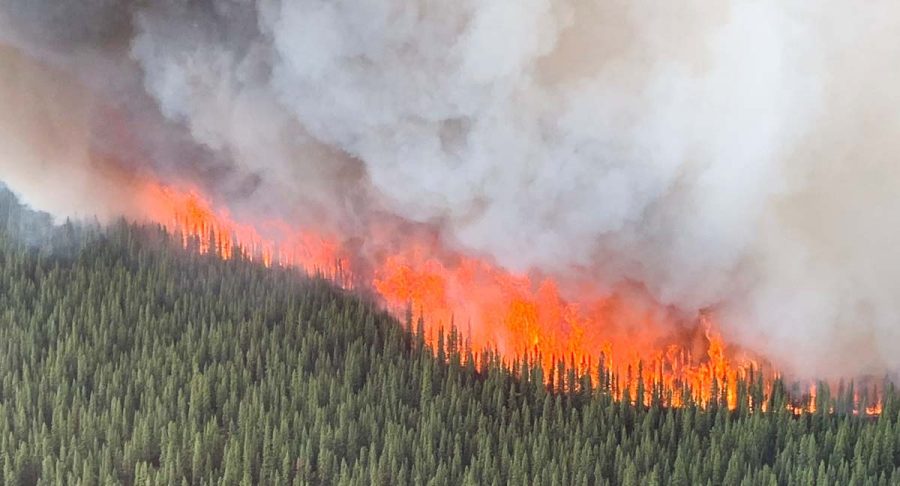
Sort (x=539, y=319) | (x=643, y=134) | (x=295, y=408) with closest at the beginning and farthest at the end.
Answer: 1. (x=643, y=134)
2. (x=295, y=408)
3. (x=539, y=319)

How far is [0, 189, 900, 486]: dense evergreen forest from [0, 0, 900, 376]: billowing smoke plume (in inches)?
40.6

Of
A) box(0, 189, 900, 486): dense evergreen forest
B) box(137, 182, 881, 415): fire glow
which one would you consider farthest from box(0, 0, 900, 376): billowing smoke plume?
box(0, 189, 900, 486): dense evergreen forest

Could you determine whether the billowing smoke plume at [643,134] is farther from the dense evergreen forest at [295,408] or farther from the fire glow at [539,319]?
the dense evergreen forest at [295,408]

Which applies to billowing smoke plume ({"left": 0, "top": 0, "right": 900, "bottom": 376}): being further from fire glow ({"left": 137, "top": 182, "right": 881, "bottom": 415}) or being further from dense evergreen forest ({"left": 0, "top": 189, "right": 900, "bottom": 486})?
dense evergreen forest ({"left": 0, "top": 189, "right": 900, "bottom": 486})

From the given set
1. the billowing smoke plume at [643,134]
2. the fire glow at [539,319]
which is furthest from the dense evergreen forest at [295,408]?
the billowing smoke plume at [643,134]

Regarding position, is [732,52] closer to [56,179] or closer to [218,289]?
[218,289]

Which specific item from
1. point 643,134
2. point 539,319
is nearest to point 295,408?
point 539,319

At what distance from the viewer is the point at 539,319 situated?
1116cm

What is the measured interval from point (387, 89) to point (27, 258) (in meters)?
4.38

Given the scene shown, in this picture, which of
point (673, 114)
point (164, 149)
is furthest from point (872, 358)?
point (164, 149)

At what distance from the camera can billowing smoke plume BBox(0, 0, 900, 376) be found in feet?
31.8

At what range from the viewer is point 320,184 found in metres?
11.9

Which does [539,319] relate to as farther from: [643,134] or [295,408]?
[295,408]

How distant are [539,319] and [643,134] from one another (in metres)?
2.28
